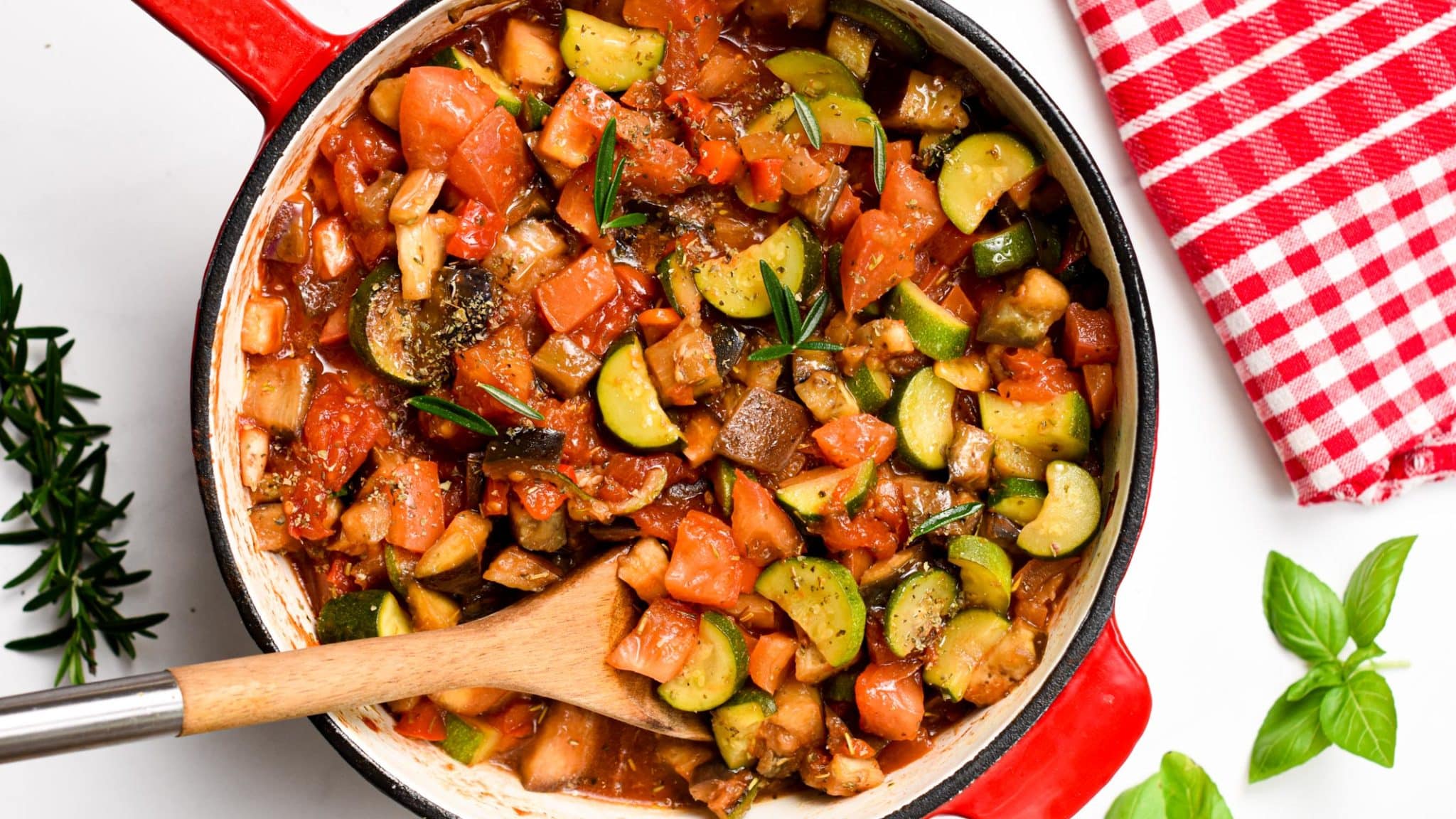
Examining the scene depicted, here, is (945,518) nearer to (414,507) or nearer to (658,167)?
(658,167)

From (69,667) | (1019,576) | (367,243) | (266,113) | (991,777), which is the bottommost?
(991,777)

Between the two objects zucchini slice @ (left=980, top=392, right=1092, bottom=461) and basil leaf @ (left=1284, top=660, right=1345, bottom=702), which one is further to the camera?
basil leaf @ (left=1284, top=660, right=1345, bottom=702)

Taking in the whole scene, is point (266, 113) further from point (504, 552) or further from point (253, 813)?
point (253, 813)

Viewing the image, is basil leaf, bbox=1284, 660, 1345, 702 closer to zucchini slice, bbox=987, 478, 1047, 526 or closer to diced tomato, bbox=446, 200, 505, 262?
zucchini slice, bbox=987, 478, 1047, 526

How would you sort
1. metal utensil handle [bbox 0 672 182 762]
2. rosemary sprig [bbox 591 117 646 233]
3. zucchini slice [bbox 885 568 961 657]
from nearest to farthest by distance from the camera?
metal utensil handle [bbox 0 672 182 762], rosemary sprig [bbox 591 117 646 233], zucchini slice [bbox 885 568 961 657]

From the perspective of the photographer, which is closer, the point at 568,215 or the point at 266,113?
the point at 266,113

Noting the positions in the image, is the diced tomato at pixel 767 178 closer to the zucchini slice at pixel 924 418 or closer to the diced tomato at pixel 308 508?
the zucchini slice at pixel 924 418

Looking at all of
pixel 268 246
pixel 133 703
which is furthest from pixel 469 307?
pixel 133 703

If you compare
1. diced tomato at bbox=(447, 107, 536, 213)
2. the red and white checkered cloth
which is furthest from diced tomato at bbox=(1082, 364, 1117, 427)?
diced tomato at bbox=(447, 107, 536, 213)

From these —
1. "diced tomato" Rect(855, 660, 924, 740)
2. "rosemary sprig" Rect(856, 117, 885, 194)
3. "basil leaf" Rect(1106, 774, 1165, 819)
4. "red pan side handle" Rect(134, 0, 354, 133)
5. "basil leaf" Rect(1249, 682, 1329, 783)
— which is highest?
"red pan side handle" Rect(134, 0, 354, 133)
